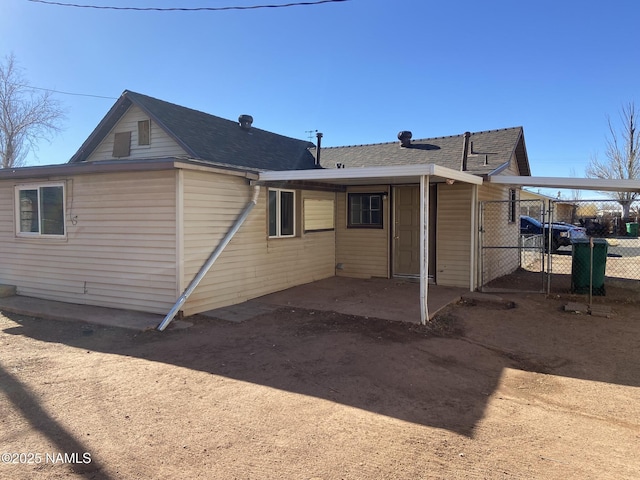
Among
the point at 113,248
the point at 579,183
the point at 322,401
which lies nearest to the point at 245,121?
the point at 113,248

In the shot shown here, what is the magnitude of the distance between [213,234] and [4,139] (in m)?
27.8

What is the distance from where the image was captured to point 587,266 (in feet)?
27.9

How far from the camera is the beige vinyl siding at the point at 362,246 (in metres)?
10.5

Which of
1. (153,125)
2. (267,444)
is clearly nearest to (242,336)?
(267,444)

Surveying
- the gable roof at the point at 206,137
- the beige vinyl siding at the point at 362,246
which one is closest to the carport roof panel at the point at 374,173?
the gable roof at the point at 206,137

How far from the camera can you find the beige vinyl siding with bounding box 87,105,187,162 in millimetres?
9359

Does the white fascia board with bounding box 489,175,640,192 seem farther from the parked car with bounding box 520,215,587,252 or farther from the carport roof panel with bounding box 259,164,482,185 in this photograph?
the parked car with bounding box 520,215,587,252

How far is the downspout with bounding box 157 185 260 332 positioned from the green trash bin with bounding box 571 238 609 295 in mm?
6447

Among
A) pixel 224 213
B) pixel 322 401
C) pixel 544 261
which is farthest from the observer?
pixel 544 261

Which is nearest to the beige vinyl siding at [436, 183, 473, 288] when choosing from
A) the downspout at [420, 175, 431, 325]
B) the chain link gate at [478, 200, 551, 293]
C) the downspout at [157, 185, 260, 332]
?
the chain link gate at [478, 200, 551, 293]

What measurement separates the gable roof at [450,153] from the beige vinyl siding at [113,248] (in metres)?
6.21

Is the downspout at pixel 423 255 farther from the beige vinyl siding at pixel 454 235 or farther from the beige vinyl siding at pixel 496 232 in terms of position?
the beige vinyl siding at pixel 496 232

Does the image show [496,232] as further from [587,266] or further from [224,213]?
[224,213]

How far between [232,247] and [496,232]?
6635 millimetres
